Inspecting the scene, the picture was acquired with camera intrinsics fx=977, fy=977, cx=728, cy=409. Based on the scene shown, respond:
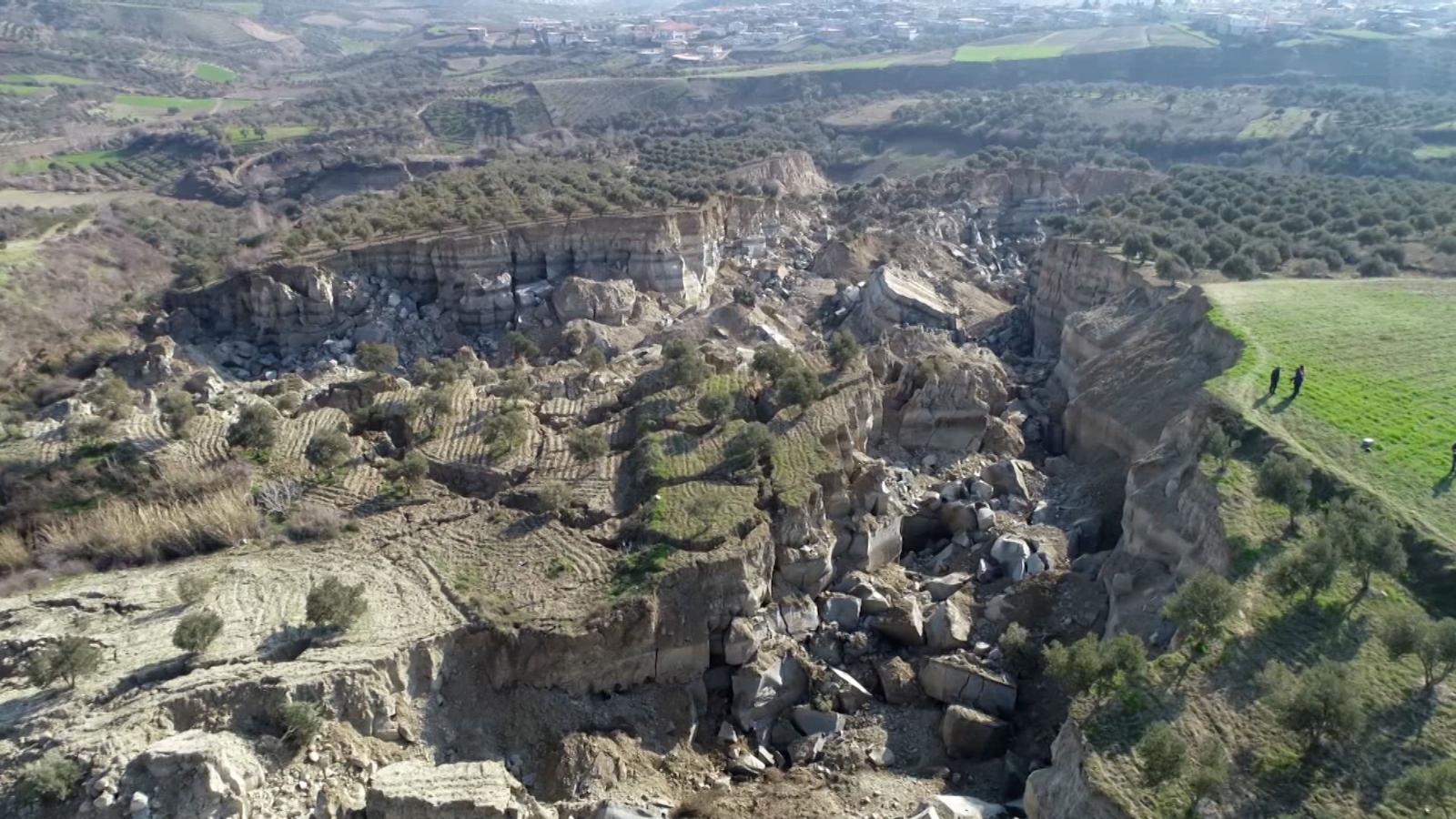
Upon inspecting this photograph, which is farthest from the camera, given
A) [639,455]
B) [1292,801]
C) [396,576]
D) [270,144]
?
[270,144]

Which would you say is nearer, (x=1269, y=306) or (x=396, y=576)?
(x=396, y=576)

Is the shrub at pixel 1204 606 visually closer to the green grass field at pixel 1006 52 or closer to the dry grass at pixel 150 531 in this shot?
the dry grass at pixel 150 531

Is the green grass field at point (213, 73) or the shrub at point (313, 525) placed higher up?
the green grass field at point (213, 73)

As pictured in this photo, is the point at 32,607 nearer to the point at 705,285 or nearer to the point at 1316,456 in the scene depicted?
the point at 1316,456

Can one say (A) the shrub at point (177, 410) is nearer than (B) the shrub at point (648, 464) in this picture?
No

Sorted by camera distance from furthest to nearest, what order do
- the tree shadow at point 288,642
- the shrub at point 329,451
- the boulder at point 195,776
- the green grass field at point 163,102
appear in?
the green grass field at point 163,102
the shrub at point 329,451
the tree shadow at point 288,642
the boulder at point 195,776

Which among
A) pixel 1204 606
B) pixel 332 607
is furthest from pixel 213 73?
pixel 1204 606

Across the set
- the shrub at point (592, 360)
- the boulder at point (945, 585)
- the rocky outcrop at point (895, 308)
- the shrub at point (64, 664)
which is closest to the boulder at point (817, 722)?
the boulder at point (945, 585)

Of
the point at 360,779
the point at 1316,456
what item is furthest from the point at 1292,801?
the point at 360,779
